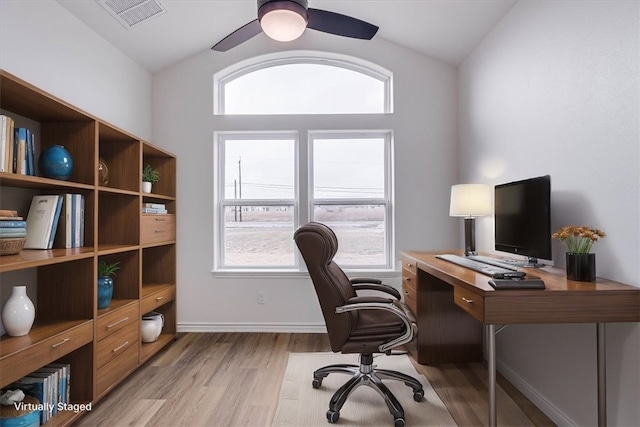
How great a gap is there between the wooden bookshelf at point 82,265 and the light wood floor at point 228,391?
6.3 inches

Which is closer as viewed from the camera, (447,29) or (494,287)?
(494,287)

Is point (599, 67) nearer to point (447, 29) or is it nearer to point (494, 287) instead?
point (494, 287)

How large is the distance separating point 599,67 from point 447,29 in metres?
1.62

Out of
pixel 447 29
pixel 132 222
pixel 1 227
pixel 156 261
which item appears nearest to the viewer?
pixel 1 227

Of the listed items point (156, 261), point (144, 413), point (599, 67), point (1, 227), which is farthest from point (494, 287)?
point (156, 261)

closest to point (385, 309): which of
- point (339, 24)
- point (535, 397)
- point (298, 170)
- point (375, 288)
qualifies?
point (375, 288)

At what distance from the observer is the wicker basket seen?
5.86 ft

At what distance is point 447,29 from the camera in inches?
124

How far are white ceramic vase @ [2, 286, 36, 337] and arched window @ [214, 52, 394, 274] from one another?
1.93 m

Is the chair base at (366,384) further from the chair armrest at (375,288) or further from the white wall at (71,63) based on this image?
the white wall at (71,63)

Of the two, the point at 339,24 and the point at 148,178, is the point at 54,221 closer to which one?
the point at 148,178

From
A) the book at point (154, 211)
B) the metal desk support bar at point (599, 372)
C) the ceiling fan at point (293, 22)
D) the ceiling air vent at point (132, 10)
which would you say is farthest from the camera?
the book at point (154, 211)

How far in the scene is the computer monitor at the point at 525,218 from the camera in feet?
6.57

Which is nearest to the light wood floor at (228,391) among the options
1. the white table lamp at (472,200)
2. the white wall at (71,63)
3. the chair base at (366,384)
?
the chair base at (366,384)
